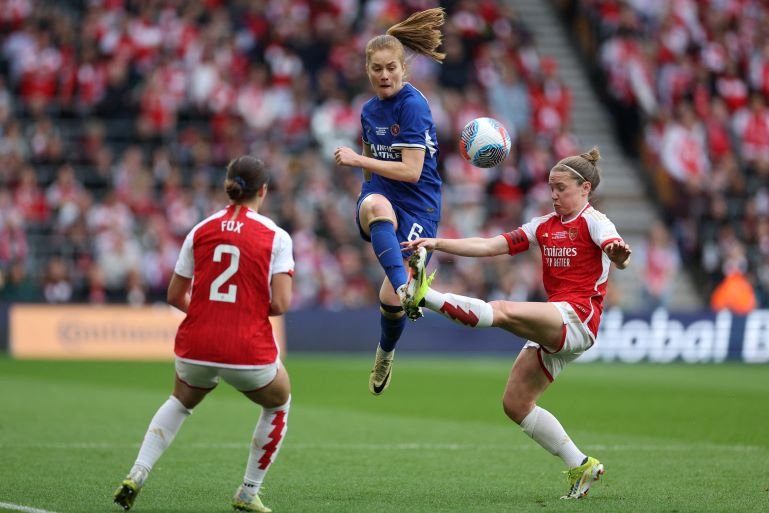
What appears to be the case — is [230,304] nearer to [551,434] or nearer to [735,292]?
[551,434]

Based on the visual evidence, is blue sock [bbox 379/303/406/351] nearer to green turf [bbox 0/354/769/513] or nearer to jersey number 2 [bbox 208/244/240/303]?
green turf [bbox 0/354/769/513]

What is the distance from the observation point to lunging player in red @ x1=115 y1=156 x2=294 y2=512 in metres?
6.89

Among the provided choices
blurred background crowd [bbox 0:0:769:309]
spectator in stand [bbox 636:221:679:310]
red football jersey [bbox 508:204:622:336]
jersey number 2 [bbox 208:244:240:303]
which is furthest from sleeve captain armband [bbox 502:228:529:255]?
spectator in stand [bbox 636:221:679:310]

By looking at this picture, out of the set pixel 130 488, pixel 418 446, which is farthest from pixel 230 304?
pixel 418 446

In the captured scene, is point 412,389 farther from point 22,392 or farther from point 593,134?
point 593,134

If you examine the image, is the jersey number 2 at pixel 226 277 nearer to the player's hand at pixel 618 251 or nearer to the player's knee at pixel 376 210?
the player's knee at pixel 376 210

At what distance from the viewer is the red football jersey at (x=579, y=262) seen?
26.6 ft

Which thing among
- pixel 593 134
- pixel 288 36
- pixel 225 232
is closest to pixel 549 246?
pixel 225 232

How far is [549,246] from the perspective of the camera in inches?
325

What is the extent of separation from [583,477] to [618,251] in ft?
4.78

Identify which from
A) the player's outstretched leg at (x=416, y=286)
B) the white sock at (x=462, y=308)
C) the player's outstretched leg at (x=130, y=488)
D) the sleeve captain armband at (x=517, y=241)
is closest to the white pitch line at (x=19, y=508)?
the player's outstretched leg at (x=130, y=488)

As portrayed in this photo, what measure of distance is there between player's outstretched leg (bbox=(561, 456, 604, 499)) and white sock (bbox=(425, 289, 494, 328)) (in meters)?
1.10

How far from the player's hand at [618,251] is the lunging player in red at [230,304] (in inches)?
80.2

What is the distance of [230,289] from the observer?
272 inches
